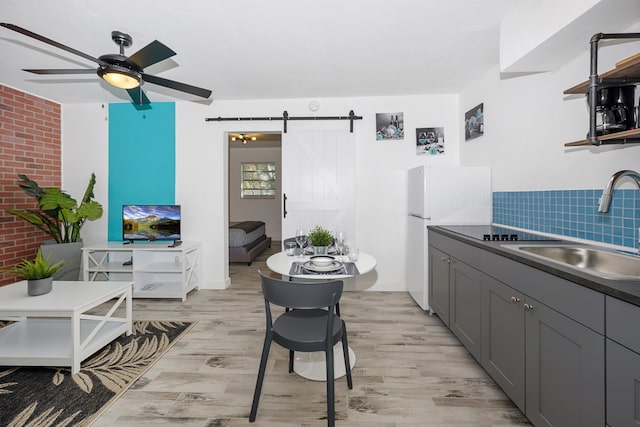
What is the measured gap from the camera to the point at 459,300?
2.33 meters

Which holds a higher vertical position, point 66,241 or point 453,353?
point 66,241

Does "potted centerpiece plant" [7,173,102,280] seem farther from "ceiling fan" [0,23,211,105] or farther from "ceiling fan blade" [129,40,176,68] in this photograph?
"ceiling fan blade" [129,40,176,68]

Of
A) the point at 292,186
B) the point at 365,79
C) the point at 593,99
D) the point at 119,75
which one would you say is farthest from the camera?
the point at 292,186

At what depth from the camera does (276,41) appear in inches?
97.6

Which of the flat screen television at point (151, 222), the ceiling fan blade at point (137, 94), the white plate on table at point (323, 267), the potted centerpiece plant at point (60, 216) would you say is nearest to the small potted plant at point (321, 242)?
the white plate on table at point (323, 267)

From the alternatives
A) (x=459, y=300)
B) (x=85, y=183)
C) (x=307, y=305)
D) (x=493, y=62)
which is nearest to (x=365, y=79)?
(x=493, y=62)

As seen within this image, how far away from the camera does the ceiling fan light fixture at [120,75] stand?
6.72ft

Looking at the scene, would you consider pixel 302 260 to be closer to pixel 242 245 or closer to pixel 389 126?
pixel 389 126

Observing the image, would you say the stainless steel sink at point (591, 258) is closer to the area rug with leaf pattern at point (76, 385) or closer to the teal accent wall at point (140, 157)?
the area rug with leaf pattern at point (76, 385)

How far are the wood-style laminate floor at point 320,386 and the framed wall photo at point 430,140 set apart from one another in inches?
82.0

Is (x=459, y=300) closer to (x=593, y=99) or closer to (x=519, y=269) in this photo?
(x=519, y=269)

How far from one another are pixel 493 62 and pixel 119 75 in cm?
324

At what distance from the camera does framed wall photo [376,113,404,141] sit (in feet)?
12.6

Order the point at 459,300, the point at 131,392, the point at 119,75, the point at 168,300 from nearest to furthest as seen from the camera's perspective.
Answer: the point at 131,392 → the point at 119,75 → the point at 459,300 → the point at 168,300
